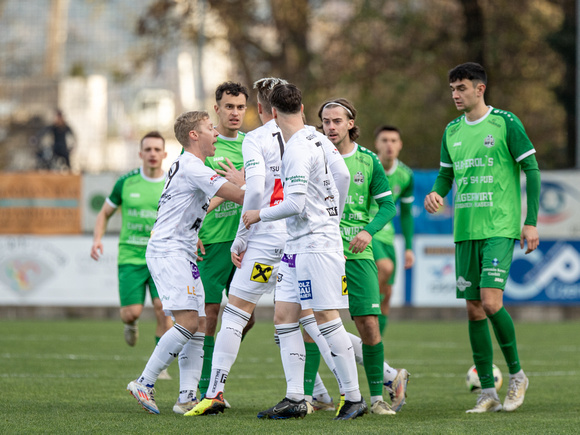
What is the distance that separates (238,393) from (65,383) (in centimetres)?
165

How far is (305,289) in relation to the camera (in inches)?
257

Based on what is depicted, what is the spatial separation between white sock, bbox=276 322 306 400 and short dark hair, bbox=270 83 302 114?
1.53 m

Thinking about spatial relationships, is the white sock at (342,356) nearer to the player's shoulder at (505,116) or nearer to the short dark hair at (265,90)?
the short dark hair at (265,90)

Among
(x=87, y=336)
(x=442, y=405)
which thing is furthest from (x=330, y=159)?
(x=87, y=336)

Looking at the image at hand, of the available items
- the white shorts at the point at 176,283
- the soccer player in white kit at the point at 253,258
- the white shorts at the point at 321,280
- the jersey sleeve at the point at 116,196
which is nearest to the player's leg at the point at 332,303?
the white shorts at the point at 321,280

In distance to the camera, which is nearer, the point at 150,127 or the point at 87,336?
the point at 87,336

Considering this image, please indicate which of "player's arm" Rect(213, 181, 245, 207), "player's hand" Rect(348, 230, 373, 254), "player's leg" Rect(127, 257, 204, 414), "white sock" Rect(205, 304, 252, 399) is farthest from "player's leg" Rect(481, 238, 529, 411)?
"player's leg" Rect(127, 257, 204, 414)

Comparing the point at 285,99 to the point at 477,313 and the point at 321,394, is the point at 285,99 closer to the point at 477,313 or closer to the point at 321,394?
the point at 477,313

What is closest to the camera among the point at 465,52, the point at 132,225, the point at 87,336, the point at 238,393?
the point at 238,393

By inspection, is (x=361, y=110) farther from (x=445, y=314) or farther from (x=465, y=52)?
(x=445, y=314)

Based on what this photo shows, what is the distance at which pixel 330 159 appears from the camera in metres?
6.68

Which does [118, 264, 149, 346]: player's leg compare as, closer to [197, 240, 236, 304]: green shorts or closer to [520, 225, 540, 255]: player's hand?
[197, 240, 236, 304]: green shorts

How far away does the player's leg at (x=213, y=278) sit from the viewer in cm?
781

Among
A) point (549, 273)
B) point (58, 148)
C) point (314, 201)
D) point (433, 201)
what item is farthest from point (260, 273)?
point (58, 148)
